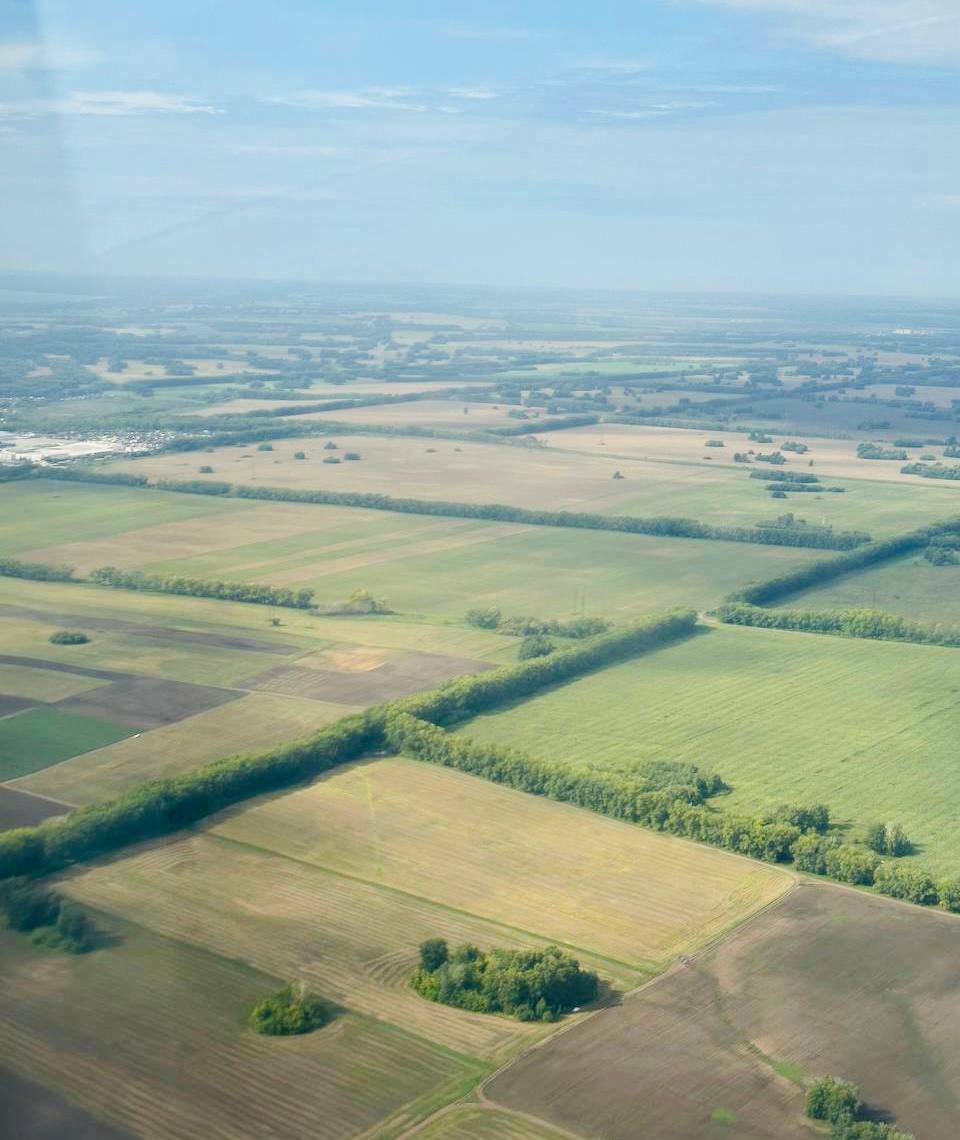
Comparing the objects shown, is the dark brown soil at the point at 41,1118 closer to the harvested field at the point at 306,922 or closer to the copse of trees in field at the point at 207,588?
the harvested field at the point at 306,922

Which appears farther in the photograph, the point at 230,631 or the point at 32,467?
the point at 32,467

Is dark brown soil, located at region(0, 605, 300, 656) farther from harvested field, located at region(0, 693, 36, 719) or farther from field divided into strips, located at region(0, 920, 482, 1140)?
field divided into strips, located at region(0, 920, 482, 1140)

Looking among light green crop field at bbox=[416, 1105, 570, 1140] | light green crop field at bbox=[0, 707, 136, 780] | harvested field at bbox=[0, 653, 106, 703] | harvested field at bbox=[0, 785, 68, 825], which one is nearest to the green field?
harvested field at bbox=[0, 653, 106, 703]


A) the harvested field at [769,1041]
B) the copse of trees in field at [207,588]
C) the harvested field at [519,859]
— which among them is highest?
the copse of trees in field at [207,588]

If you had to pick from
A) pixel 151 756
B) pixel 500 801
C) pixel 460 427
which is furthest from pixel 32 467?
pixel 500 801

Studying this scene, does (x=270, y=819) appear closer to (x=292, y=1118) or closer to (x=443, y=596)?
(x=292, y=1118)

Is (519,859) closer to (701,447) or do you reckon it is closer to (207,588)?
(207,588)

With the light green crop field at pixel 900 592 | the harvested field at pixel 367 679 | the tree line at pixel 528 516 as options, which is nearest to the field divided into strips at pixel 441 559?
the tree line at pixel 528 516
